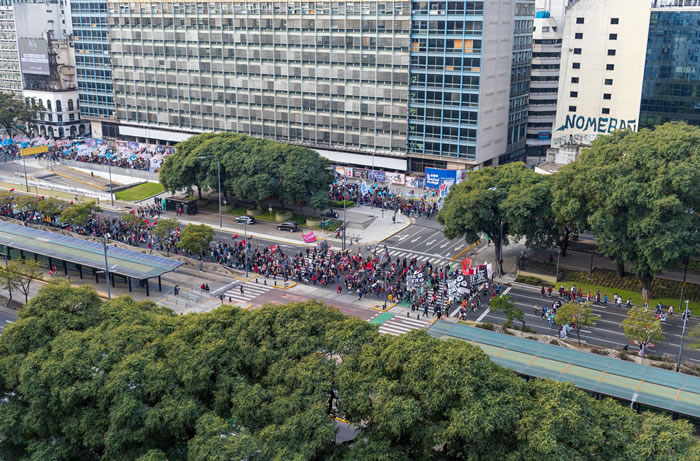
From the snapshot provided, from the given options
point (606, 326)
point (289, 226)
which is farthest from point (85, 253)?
point (606, 326)

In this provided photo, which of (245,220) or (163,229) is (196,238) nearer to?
(163,229)

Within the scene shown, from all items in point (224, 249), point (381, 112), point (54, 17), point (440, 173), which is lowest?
point (224, 249)

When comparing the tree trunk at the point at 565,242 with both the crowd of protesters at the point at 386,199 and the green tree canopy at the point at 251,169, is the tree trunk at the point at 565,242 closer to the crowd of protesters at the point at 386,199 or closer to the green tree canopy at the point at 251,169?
the crowd of protesters at the point at 386,199

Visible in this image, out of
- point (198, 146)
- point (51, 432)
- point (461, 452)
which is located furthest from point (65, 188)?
point (461, 452)

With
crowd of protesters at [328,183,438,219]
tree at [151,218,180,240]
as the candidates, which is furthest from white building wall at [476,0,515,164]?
tree at [151,218,180,240]

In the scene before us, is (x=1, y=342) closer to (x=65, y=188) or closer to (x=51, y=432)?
(x=51, y=432)

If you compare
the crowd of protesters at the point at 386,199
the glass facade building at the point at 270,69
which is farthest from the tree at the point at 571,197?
the glass facade building at the point at 270,69
